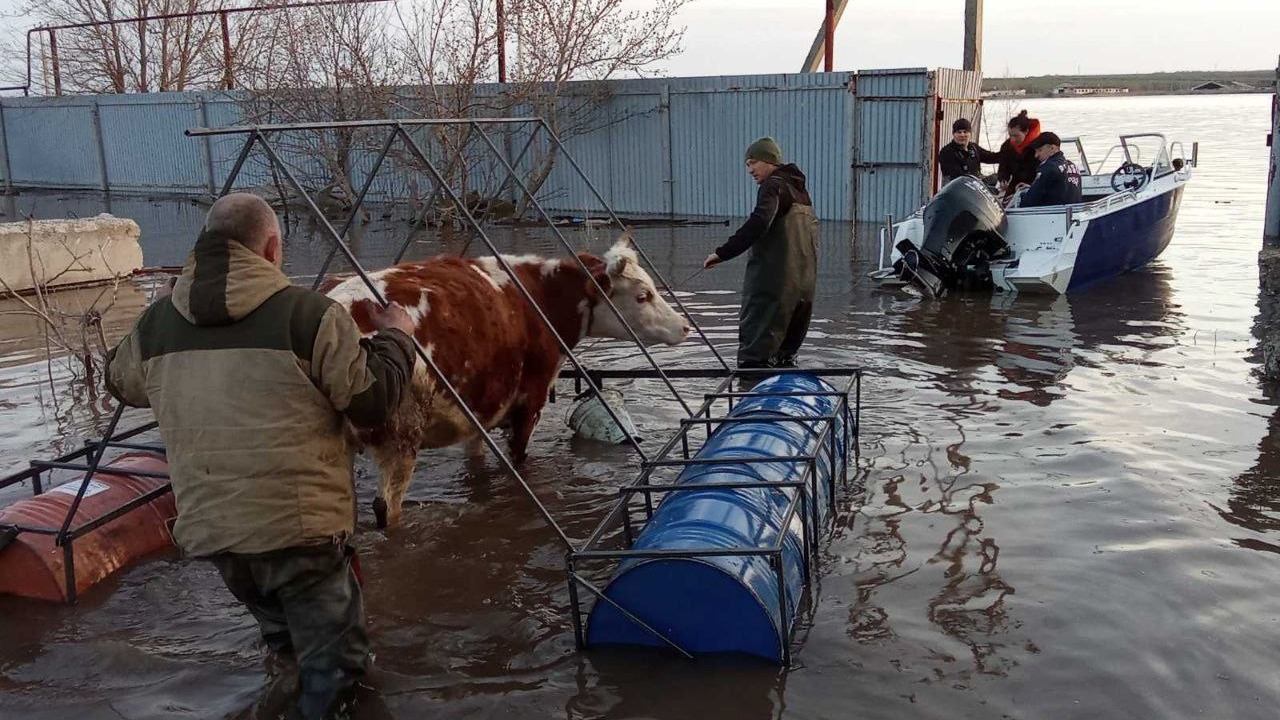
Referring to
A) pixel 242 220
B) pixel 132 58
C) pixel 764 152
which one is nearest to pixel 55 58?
pixel 132 58

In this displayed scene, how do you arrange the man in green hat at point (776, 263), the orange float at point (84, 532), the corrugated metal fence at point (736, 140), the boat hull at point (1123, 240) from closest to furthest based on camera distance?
the orange float at point (84, 532), the man in green hat at point (776, 263), the boat hull at point (1123, 240), the corrugated metal fence at point (736, 140)

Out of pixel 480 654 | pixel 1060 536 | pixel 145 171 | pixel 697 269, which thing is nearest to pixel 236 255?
pixel 480 654

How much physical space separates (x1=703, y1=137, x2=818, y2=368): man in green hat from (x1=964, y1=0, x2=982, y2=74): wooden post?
1303 centimetres

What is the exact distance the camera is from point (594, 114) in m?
21.5

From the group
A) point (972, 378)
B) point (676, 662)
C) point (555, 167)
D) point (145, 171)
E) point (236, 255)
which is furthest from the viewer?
point (145, 171)

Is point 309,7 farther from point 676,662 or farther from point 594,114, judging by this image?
point 676,662

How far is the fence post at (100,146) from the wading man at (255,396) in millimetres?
29197

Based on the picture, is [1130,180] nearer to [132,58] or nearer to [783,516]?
[783,516]

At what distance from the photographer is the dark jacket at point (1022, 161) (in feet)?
47.9

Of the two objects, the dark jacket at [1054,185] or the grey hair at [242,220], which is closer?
the grey hair at [242,220]

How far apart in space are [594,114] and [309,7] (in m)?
5.77

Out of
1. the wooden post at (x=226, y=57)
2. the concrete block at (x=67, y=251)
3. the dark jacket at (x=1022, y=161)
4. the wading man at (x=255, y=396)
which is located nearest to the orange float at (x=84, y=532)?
the wading man at (x=255, y=396)

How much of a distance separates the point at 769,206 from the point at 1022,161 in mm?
7760

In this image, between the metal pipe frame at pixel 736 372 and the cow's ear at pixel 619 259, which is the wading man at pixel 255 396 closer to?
the metal pipe frame at pixel 736 372
